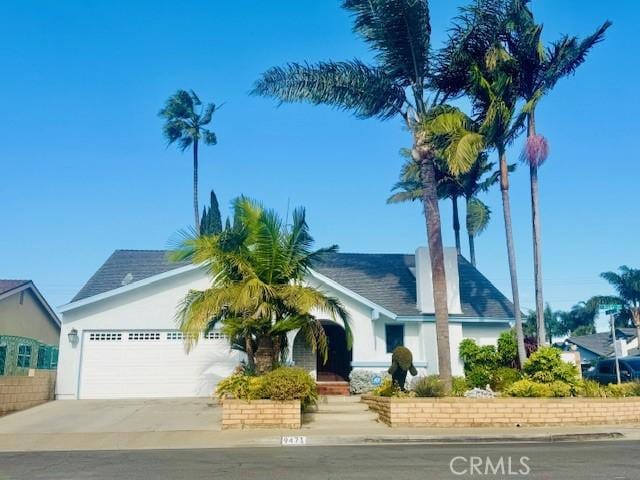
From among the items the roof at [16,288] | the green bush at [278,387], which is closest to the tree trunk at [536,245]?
the green bush at [278,387]

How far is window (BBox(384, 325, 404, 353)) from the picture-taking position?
19.8m

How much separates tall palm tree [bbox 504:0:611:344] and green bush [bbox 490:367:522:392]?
1.53 meters

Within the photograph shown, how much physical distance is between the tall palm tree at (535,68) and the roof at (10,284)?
62.9ft

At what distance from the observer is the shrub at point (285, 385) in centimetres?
1233

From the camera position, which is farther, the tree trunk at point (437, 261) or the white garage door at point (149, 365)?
the white garage door at point (149, 365)

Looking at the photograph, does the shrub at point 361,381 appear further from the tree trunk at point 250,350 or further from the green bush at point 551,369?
the tree trunk at point 250,350

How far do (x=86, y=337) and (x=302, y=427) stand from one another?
9.46 m

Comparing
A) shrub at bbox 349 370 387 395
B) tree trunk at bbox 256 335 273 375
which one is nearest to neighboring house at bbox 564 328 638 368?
shrub at bbox 349 370 387 395

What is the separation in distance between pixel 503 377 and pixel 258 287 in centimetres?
908

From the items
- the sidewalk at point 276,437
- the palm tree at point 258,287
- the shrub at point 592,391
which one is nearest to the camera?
the sidewalk at point 276,437

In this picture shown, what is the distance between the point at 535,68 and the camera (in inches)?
→ 722

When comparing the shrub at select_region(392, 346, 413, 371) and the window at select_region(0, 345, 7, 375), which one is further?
the window at select_region(0, 345, 7, 375)

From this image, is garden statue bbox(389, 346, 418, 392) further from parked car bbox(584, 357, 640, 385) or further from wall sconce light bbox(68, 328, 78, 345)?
wall sconce light bbox(68, 328, 78, 345)

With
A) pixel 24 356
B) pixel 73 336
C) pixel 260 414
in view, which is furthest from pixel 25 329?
pixel 260 414
